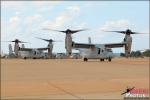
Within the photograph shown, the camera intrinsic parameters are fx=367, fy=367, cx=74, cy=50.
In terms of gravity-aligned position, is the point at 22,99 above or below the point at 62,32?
below

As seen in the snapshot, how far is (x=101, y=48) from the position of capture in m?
64.3

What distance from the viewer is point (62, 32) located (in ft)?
244

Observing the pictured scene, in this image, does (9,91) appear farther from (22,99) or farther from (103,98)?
(103,98)

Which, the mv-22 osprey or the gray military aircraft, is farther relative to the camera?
the gray military aircraft

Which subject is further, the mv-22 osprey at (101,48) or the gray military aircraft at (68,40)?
the gray military aircraft at (68,40)

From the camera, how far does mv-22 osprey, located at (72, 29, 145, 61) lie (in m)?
63.7

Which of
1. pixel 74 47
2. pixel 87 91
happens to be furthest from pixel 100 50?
pixel 87 91

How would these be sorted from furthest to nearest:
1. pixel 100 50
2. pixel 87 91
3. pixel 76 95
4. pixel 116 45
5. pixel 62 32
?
pixel 62 32
pixel 116 45
pixel 100 50
pixel 87 91
pixel 76 95

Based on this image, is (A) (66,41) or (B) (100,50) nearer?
(B) (100,50)

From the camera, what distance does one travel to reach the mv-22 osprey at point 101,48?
209 feet

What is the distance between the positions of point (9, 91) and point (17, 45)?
103991mm

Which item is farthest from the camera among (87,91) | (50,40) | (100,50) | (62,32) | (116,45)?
(50,40)

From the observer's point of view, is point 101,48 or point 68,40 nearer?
point 101,48

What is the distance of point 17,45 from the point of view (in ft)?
380
